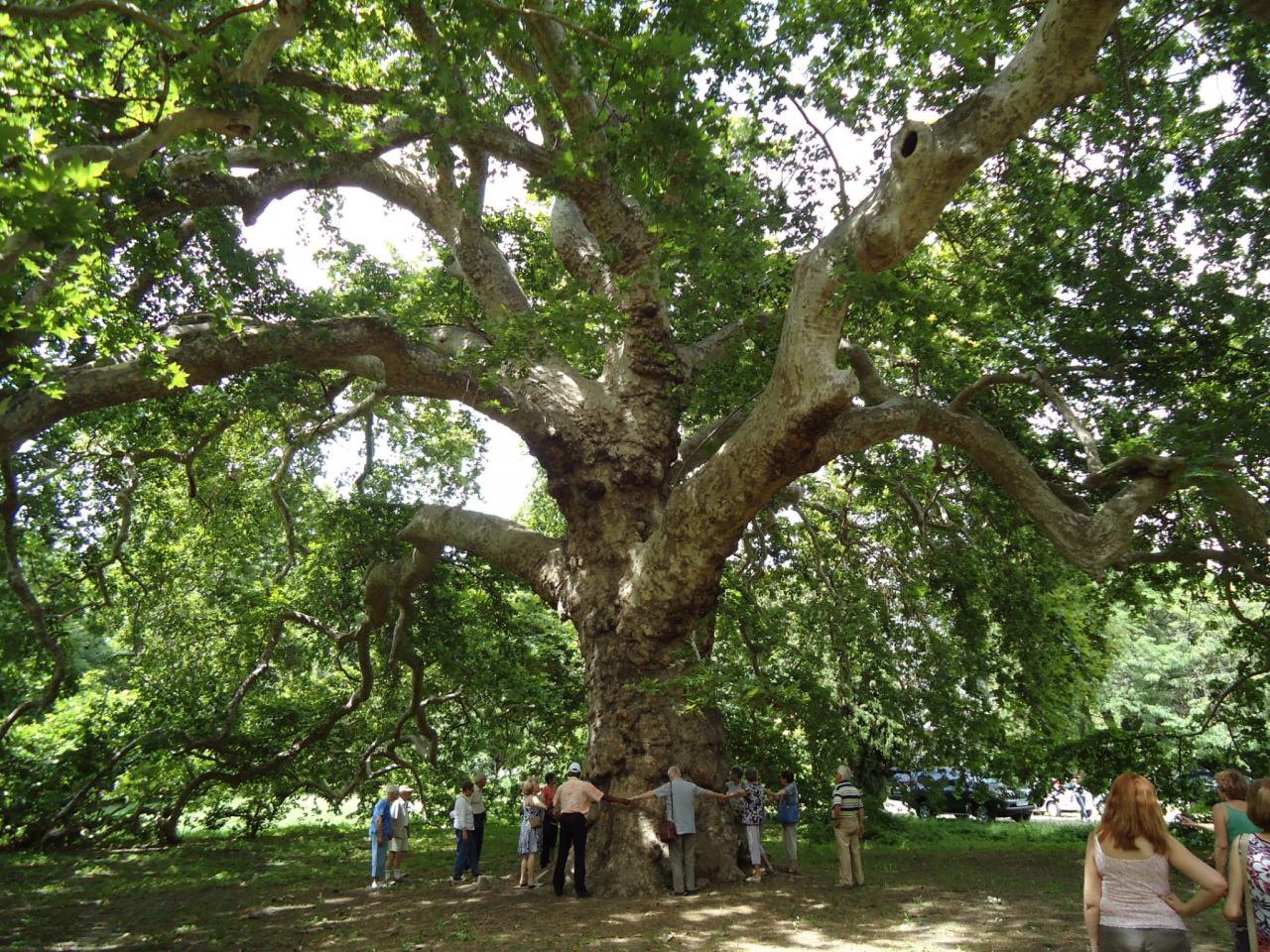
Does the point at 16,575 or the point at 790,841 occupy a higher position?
the point at 16,575

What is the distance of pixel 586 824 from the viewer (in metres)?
8.16

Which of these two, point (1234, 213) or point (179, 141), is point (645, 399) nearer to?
point (179, 141)

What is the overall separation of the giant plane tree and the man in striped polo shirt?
47.0 inches

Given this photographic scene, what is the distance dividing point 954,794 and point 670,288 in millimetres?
8783

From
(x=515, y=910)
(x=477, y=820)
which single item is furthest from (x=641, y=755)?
(x=477, y=820)

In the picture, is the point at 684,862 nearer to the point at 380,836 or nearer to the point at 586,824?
the point at 586,824

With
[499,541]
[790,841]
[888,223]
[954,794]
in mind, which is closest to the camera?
[888,223]

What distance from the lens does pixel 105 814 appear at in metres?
14.5

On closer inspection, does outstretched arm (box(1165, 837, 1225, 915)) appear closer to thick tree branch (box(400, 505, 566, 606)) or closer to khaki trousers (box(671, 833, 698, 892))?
khaki trousers (box(671, 833, 698, 892))

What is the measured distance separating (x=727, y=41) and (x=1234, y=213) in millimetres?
5281

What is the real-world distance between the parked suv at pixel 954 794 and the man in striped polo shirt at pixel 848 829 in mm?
2262

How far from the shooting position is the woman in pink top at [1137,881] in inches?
122

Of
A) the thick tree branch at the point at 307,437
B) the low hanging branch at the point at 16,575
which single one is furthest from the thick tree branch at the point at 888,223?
the low hanging branch at the point at 16,575

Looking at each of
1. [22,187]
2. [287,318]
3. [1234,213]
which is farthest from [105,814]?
[1234,213]
